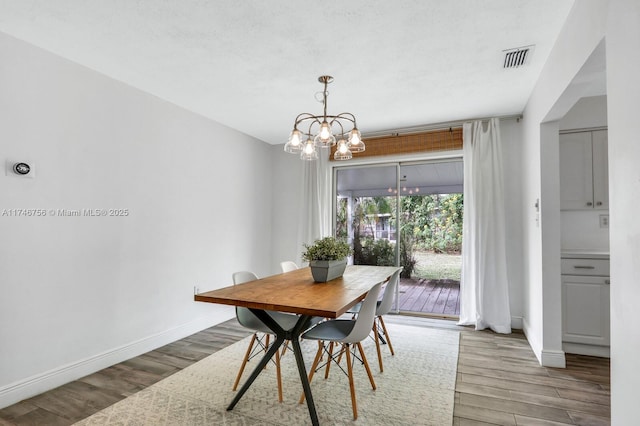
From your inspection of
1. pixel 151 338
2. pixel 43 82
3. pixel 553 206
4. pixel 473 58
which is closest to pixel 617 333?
pixel 553 206

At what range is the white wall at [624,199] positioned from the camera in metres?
1.23

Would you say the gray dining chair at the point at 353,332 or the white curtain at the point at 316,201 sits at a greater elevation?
the white curtain at the point at 316,201

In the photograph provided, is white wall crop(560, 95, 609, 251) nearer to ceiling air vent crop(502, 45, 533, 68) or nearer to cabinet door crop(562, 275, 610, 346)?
cabinet door crop(562, 275, 610, 346)

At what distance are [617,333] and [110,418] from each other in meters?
2.76

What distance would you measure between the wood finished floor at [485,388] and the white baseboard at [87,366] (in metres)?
0.05

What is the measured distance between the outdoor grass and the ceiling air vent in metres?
2.43

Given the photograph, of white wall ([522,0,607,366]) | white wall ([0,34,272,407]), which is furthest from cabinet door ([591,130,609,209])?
white wall ([0,34,272,407])

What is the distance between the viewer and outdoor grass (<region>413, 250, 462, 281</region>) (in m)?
4.43

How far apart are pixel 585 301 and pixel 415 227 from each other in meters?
2.00

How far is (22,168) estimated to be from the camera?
233 centimetres

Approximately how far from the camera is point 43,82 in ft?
8.09

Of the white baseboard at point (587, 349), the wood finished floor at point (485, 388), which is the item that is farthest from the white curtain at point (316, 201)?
the white baseboard at point (587, 349)

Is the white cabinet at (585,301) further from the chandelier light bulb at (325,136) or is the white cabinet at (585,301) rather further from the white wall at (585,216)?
the chandelier light bulb at (325,136)

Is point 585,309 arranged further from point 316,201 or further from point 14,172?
point 14,172
